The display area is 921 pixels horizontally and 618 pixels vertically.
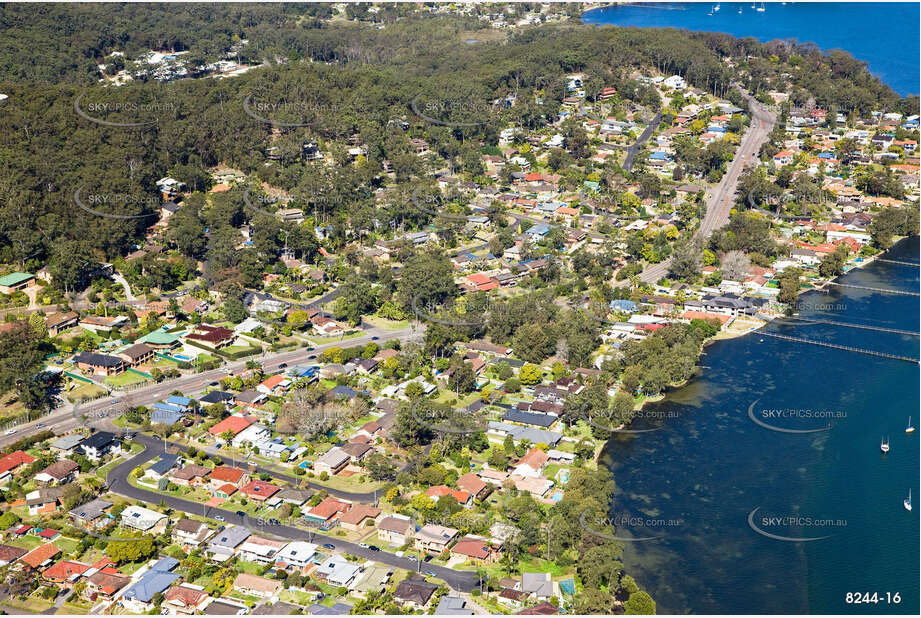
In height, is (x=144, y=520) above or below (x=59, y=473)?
below

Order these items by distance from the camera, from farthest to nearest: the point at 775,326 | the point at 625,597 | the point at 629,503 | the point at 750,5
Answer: the point at 750,5
the point at 775,326
the point at 629,503
the point at 625,597

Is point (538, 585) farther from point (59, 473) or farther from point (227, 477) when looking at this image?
point (59, 473)

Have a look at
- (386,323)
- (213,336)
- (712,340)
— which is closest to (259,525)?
(213,336)

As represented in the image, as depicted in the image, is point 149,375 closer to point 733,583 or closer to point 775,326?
point 733,583

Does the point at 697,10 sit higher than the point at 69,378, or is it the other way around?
the point at 697,10

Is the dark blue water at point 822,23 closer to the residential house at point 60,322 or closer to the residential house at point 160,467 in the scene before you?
the residential house at point 60,322

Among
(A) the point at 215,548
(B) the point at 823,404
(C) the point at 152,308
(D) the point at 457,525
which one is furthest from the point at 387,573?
(C) the point at 152,308
